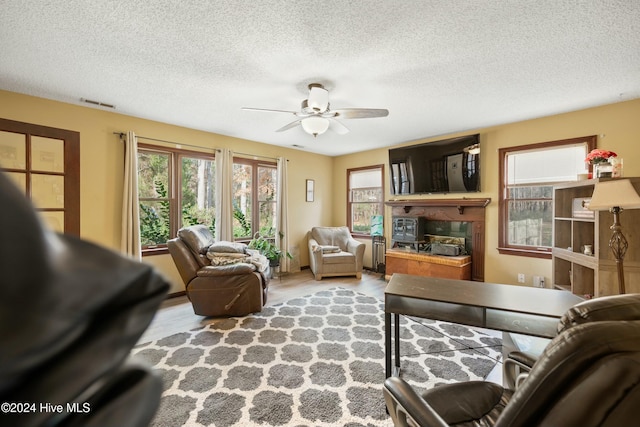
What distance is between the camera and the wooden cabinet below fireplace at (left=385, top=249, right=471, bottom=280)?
391 cm

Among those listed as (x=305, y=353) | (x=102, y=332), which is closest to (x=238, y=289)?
(x=305, y=353)

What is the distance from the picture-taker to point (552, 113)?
Answer: 3293 mm

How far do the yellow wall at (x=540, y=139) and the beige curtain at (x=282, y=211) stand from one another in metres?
2.62

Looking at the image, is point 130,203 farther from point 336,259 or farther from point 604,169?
point 604,169

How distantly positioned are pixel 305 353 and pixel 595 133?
4.09 m

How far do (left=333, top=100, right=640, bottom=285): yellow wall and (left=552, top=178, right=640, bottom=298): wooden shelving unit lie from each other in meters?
0.45

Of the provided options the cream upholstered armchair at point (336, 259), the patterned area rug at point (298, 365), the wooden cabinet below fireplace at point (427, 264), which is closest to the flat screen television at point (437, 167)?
the wooden cabinet below fireplace at point (427, 264)

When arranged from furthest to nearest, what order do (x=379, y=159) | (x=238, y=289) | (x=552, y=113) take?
(x=379, y=159) < (x=552, y=113) < (x=238, y=289)

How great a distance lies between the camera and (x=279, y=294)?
154 inches

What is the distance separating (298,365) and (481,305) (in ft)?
4.77

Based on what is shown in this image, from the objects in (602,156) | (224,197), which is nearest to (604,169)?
(602,156)

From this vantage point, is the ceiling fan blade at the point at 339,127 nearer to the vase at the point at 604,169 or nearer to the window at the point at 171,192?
the window at the point at 171,192

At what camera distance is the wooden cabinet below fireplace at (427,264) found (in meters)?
3.91

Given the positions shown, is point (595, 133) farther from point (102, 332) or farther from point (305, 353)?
point (102, 332)
